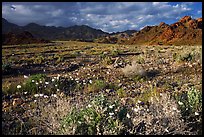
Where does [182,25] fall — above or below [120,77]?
above

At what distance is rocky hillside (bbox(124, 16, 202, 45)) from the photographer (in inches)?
1842

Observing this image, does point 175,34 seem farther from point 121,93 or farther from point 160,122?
point 160,122

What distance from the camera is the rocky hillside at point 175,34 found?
1842 inches

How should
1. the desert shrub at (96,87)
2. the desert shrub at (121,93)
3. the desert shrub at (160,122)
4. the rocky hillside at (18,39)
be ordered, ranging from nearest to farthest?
the desert shrub at (160,122), the desert shrub at (121,93), the desert shrub at (96,87), the rocky hillside at (18,39)

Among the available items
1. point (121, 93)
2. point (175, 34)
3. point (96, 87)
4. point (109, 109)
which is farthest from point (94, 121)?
point (175, 34)

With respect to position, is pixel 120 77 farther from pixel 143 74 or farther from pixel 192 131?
pixel 192 131

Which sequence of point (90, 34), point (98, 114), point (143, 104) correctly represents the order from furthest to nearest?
point (90, 34) < point (143, 104) < point (98, 114)

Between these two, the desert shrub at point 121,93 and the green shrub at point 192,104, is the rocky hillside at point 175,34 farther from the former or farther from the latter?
the green shrub at point 192,104

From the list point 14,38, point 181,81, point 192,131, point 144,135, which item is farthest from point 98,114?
point 14,38

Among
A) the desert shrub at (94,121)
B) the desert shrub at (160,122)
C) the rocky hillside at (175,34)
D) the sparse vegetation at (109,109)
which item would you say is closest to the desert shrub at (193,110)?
the sparse vegetation at (109,109)

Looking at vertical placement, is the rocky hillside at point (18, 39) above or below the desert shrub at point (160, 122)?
above

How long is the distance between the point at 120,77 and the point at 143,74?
754mm

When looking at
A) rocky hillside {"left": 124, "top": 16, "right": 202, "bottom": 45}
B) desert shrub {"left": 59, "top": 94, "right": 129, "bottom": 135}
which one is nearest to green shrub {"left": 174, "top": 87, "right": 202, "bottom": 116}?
desert shrub {"left": 59, "top": 94, "right": 129, "bottom": 135}

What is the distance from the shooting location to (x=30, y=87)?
8.08m
